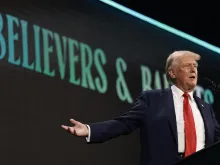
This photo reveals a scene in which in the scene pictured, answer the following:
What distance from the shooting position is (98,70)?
4.19 meters

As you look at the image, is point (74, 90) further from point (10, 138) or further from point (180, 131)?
point (180, 131)

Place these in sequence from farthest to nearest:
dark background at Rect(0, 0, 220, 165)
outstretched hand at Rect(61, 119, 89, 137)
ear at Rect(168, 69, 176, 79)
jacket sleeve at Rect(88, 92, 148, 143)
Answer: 1. dark background at Rect(0, 0, 220, 165)
2. ear at Rect(168, 69, 176, 79)
3. jacket sleeve at Rect(88, 92, 148, 143)
4. outstretched hand at Rect(61, 119, 89, 137)

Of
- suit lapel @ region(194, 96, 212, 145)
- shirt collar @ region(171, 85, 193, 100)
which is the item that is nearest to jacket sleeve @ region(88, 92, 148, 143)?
shirt collar @ region(171, 85, 193, 100)

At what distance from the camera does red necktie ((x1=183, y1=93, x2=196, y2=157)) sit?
2.92 m

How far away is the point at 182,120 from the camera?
3.00 meters

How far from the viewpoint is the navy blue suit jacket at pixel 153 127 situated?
2.91 meters

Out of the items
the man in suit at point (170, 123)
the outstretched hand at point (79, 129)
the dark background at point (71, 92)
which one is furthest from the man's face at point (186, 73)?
the dark background at point (71, 92)

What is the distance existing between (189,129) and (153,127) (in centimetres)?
17

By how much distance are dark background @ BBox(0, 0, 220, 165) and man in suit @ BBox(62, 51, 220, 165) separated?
2.82 feet

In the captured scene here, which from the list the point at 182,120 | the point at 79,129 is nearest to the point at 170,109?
the point at 182,120

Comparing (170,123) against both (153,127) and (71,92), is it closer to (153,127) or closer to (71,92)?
(153,127)

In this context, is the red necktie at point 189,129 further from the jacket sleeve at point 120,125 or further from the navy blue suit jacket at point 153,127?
the jacket sleeve at point 120,125

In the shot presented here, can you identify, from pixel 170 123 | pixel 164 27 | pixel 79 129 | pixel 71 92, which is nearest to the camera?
pixel 79 129

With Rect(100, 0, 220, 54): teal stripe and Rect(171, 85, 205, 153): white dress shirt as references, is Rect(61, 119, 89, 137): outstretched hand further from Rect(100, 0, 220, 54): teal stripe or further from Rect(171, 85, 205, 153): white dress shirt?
Rect(100, 0, 220, 54): teal stripe
